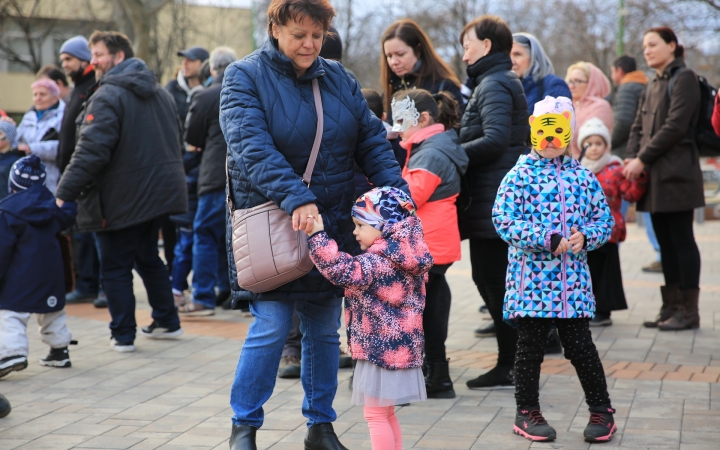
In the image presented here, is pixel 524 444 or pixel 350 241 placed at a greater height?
pixel 350 241

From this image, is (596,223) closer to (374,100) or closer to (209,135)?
(374,100)

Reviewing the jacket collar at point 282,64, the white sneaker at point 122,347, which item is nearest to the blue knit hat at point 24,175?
the white sneaker at point 122,347

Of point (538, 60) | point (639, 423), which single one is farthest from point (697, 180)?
point (639, 423)

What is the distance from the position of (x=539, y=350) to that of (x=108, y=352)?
3.38 metres

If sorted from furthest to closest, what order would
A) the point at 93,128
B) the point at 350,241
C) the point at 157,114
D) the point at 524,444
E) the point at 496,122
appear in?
the point at 157,114 < the point at 93,128 < the point at 496,122 < the point at 524,444 < the point at 350,241

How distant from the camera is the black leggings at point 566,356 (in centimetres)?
420

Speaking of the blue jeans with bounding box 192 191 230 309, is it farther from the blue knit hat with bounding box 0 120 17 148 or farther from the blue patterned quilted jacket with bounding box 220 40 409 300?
the blue patterned quilted jacket with bounding box 220 40 409 300

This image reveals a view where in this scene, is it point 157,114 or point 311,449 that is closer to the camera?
point 311,449

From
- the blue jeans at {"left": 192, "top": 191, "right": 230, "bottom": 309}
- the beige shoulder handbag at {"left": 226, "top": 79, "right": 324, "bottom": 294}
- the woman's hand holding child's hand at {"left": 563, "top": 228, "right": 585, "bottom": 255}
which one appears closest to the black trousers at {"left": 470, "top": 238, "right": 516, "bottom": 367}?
the woman's hand holding child's hand at {"left": 563, "top": 228, "right": 585, "bottom": 255}

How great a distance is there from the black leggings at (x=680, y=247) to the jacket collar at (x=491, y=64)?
2398mm

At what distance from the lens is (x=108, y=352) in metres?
6.30

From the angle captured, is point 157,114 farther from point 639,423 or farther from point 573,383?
point 639,423

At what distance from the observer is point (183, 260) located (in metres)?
8.33

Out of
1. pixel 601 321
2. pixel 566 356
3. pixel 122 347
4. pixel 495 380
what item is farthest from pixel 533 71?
pixel 122 347
